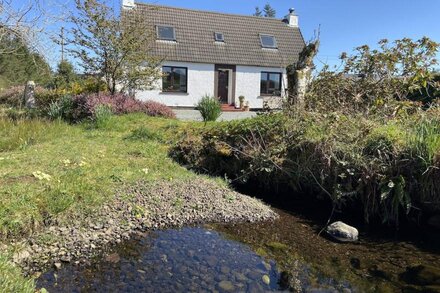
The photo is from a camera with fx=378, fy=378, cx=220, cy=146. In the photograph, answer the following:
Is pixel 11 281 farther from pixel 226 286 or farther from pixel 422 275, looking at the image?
pixel 422 275

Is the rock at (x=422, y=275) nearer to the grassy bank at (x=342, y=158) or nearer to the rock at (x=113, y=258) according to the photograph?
the grassy bank at (x=342, y=158)

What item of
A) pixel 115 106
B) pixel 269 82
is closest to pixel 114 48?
pixel 115 106

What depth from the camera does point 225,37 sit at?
2345 cm

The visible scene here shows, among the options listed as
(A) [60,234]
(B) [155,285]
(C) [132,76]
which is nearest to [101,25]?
(C) [132,76]

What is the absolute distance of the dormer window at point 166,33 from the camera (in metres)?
21.6

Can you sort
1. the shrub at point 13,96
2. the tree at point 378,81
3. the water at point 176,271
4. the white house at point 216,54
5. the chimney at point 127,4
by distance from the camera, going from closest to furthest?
1. the water at point 176,271
2. the tree at point 378,81
3. the shrub at point 13,96
4. the chimney at point 127,4
5. the white house at point 216,54

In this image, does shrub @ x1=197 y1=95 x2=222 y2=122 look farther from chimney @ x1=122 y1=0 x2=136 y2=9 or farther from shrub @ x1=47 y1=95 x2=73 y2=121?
chimney @ x1=122 y1=0 x2=136 y2=9

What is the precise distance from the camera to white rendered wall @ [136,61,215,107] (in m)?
21.6

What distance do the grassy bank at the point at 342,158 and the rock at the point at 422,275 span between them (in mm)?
1219

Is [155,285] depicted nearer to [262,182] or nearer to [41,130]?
[262,182]

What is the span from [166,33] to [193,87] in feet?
11.4

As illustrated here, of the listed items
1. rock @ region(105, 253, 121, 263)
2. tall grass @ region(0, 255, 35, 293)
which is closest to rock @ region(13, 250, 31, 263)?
tall grass @ region(0, 255, 35, 293)

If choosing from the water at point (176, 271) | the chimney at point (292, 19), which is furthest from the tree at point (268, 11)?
the water at point (176, 271)

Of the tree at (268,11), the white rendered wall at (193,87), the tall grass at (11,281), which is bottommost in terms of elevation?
the tall grass at (11,281)
